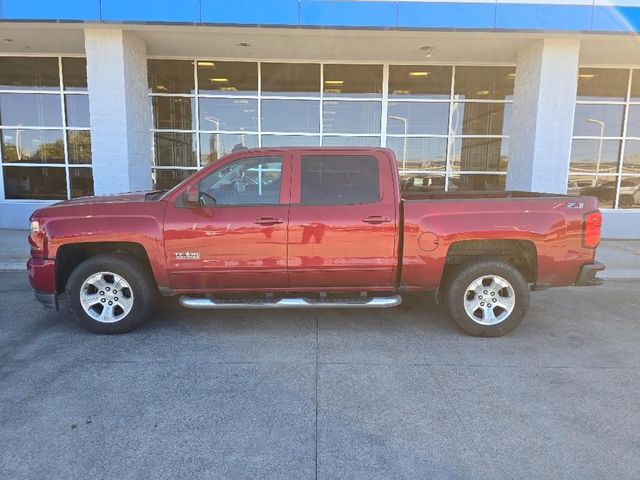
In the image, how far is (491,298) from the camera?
4863 mm

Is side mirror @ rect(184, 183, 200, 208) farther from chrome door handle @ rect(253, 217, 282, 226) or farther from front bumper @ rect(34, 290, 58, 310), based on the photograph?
front bumper @ rect(34, 290, 58, 310)

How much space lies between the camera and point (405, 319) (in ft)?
17.8

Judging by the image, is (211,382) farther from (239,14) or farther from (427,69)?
(427,69)

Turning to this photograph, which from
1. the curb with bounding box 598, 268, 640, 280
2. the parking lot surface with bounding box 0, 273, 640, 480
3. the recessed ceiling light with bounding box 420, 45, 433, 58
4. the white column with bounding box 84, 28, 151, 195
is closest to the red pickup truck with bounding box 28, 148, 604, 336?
the parking lot surface with bounding box 0, 273, 640, 480

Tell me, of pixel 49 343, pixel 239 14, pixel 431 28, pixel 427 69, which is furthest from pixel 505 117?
pixel 49 343

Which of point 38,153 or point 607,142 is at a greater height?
point 607,142

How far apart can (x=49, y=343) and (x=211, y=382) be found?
1.98 m

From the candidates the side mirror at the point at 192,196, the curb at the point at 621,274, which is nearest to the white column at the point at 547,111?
the curb at the point at 621,274

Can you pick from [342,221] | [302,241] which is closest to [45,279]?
[302,241]

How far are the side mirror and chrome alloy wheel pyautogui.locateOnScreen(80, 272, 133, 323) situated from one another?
1.06 meters

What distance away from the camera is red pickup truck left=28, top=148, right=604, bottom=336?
4660 mm

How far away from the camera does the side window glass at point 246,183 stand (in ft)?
15.6

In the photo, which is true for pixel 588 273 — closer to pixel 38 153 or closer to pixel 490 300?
pixel 490 300

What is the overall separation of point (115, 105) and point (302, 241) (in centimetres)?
651
